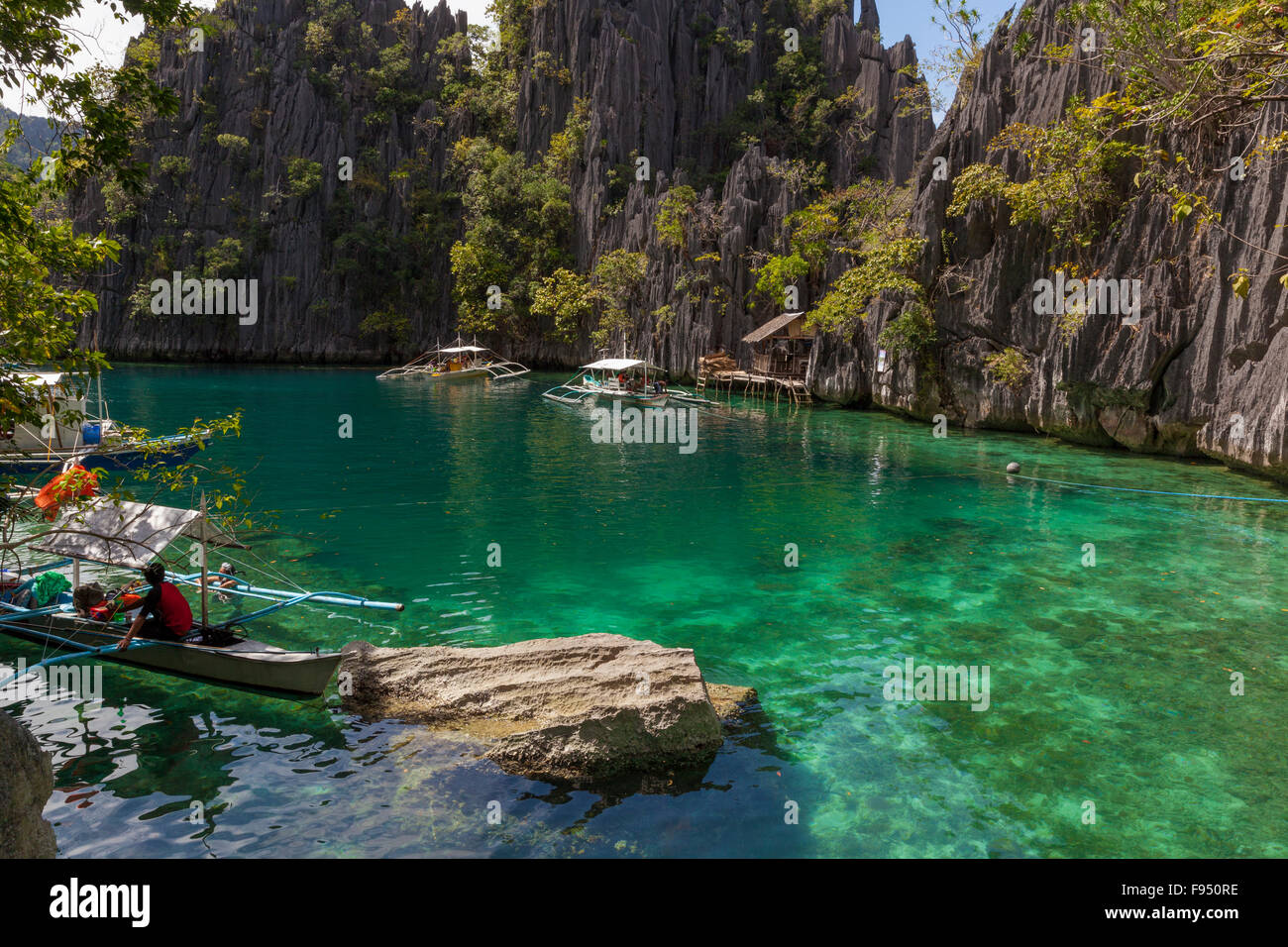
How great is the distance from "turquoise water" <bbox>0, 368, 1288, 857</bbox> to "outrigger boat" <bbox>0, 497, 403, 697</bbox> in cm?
35

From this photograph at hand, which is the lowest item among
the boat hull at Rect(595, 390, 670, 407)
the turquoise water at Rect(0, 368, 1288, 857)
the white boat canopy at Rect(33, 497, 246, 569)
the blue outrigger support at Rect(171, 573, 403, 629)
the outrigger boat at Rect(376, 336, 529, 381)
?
the turquoise water at Rect(0, 368, 1288, 857)

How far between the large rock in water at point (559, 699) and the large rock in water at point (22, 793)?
13.0 ft

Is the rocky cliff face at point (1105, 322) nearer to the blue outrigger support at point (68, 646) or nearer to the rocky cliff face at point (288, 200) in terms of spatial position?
the blue outrigger support at point (68, 646)

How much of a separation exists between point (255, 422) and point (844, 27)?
213 feet

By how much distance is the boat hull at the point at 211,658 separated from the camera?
950 centimetres

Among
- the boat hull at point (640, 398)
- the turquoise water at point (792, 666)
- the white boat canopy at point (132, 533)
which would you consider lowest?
the turquoise water at point (792, 666)

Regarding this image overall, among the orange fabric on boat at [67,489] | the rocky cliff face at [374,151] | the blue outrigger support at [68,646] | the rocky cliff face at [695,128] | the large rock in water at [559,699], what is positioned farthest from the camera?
the rocky cliff face at [374,151]

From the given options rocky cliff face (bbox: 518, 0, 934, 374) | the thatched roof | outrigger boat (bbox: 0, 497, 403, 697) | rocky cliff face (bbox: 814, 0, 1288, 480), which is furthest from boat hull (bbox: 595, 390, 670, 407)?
outrigger boat (bbox: 0, 497, 403, 697)

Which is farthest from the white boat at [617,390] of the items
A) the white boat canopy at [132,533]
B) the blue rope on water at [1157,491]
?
the white boat canopy at [132,533]

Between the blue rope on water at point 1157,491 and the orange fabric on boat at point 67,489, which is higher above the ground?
the orange fabric on boat at point 67,489

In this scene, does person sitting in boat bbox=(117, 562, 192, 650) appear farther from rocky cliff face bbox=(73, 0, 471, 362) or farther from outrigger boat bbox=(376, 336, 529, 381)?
rocky cliff face bbox=(73, 0, 471, 362)

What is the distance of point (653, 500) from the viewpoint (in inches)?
866

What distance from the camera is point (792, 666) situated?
11102mm

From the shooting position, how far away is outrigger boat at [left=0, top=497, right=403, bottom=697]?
956cm
